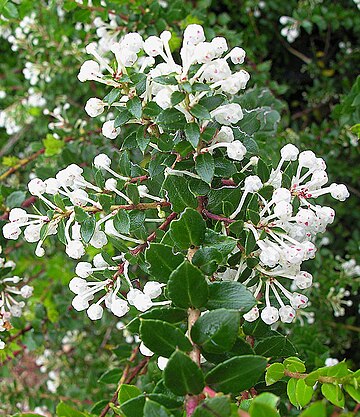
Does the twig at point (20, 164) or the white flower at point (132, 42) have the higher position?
the white flower at point (132, 42)

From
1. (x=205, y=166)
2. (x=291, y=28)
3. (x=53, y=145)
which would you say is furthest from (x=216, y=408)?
(x=291, y=28)

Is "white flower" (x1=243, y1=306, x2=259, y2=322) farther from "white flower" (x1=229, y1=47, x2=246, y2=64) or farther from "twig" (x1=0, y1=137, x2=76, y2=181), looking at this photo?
"twig" (x1=0, y1=137, x2=76, y2=181)

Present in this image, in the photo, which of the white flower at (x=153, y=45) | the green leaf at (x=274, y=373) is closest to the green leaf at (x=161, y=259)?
the green leaf at (x=274, y=373)

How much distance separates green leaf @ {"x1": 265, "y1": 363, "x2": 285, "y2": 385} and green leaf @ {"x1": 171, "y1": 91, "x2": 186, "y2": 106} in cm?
40

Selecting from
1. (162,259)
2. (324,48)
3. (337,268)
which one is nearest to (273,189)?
(162,259)

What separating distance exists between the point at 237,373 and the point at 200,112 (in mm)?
364

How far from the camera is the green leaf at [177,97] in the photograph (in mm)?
791

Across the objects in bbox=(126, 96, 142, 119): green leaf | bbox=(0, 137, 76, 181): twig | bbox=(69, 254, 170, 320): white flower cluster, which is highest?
bbox=(126, 96, 142, 119): green leaf

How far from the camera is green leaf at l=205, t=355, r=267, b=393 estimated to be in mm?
656

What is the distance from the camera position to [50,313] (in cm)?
171

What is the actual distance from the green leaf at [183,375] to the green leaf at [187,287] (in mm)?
105

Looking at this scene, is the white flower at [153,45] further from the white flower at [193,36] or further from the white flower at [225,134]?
the white flower at [225,134]

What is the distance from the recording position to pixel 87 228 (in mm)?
838

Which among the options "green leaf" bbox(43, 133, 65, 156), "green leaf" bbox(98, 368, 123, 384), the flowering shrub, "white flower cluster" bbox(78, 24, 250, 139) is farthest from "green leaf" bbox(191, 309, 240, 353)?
"green leaf" bbox(43, 133, 65, 156)
